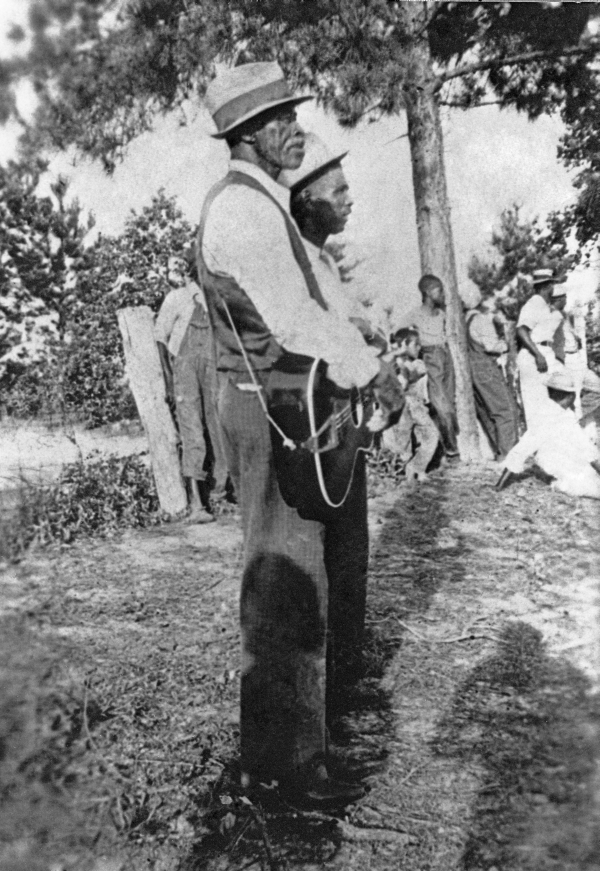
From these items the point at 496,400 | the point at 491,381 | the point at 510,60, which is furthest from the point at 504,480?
the point at 510,60

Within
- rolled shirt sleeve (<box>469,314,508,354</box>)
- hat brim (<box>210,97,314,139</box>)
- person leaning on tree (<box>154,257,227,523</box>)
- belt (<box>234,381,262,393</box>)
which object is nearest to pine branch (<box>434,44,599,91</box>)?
person leaning on tree (<box>154,257,227,523</box>)

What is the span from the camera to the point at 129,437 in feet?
18.7

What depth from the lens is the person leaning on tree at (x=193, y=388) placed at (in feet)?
18.6

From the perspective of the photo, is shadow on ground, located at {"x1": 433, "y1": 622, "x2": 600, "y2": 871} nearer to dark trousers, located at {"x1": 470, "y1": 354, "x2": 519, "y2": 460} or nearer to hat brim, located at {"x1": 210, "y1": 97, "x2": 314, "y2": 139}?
hat brim, located at {"x1": 210, "y1": 97, "x2": 314, "y2": 139}

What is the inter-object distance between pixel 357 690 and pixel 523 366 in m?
4.06

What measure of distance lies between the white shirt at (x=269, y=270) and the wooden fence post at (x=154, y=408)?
3405 millimetres

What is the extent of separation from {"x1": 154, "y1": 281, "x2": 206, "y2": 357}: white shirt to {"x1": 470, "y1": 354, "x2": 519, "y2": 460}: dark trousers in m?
3.36

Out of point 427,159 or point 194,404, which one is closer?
point 427,159

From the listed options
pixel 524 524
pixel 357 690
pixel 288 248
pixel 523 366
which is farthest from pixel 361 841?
pixel 523 366

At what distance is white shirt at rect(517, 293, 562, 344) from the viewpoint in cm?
675

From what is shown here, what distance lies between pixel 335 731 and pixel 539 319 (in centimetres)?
457

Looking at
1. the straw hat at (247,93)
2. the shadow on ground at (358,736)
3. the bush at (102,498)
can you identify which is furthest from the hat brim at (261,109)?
the bush at (102,498)

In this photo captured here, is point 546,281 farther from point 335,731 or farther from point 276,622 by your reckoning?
point 276,622

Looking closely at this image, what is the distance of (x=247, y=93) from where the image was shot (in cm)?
234
